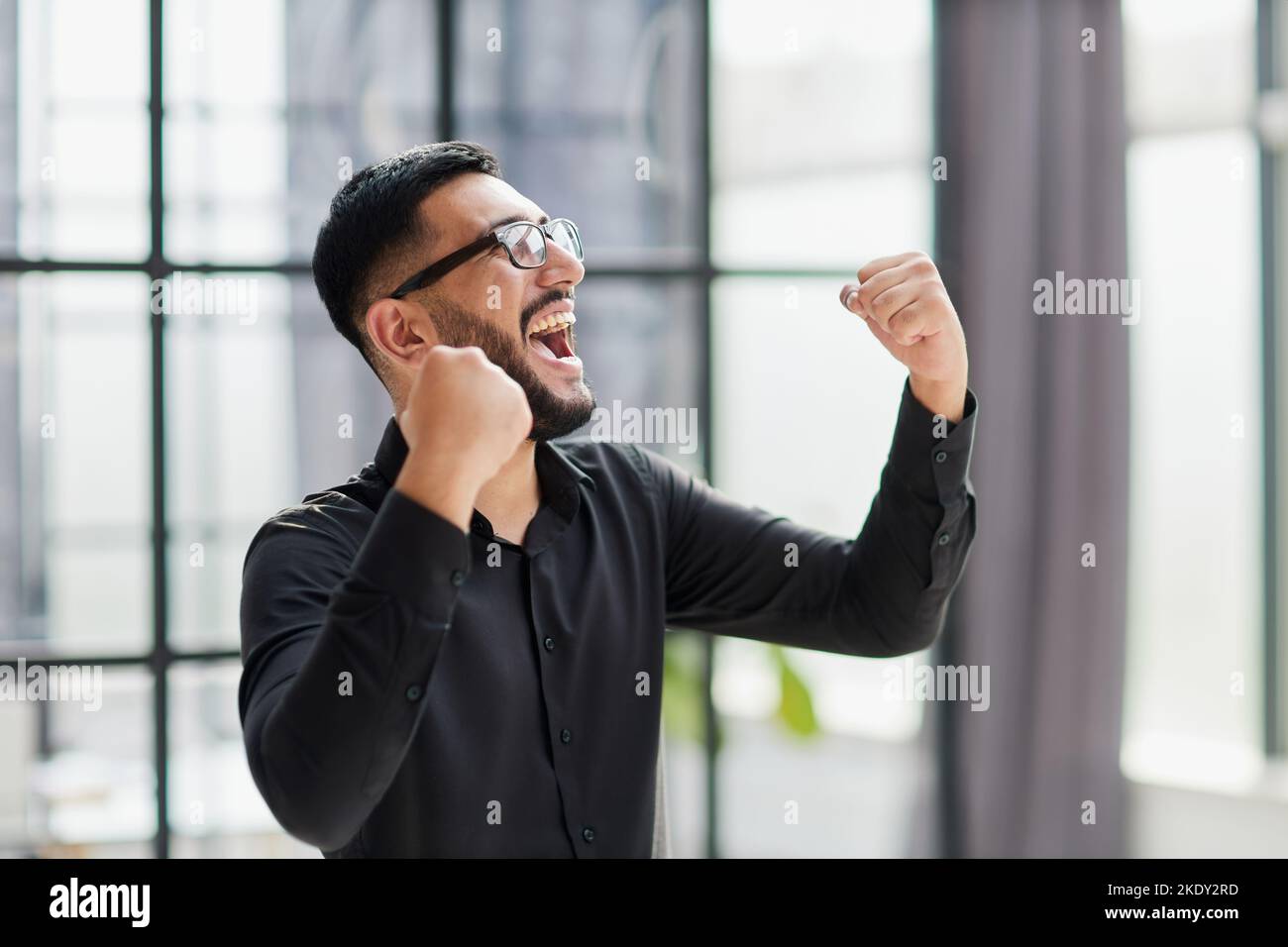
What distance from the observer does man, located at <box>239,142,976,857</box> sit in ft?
3.89

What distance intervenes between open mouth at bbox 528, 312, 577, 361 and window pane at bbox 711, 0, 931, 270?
133 cm

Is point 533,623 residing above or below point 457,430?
below

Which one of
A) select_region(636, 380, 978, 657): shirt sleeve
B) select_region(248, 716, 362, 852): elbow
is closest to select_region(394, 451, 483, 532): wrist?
select_region(248, 716, 362, 852): elbow

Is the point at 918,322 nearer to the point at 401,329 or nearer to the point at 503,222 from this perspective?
the point at 503,222

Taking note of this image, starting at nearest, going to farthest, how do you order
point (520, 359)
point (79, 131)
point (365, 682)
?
point (365, 682) → point (520, 359) → point (79, 131)

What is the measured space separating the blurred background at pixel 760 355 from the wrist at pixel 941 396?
1.36 metres

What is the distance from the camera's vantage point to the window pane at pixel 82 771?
2412 millimetres

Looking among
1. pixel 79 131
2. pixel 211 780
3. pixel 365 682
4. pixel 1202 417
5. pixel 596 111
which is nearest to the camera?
pixel 365 682

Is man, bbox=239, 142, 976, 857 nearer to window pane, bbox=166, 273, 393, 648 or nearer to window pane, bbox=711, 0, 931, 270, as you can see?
window pane, bbox=166, 273, 393, 648

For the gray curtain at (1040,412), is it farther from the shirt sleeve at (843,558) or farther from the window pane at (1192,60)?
the shirt sleeve at (843,558)

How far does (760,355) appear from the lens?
278 centimetres

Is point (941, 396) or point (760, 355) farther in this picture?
point (760, 355)

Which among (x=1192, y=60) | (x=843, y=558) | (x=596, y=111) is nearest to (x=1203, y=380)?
(x=1192, y=60)

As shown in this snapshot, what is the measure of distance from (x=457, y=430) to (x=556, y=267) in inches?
18.1
